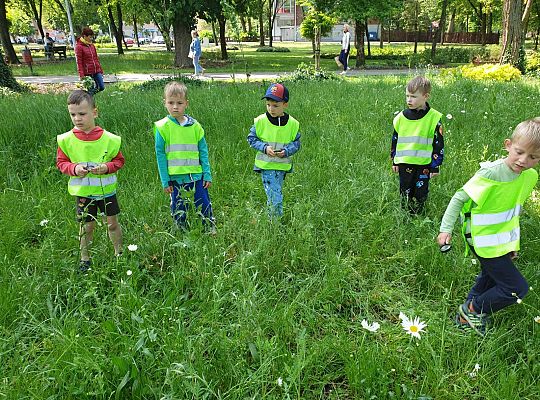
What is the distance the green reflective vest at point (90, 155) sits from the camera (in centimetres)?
323

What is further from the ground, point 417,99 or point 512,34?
point 512,34

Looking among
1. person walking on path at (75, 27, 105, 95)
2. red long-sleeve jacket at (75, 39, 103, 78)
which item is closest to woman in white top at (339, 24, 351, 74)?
person walking on path at (75, 27, 105, 95)

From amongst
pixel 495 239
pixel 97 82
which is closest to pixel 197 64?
pixel 97 82

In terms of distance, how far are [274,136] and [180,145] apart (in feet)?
2.93

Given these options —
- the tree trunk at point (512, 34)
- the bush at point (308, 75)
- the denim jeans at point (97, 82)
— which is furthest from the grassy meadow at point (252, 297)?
the tree trunk at point (512, 34)

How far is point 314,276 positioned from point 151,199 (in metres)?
2.03

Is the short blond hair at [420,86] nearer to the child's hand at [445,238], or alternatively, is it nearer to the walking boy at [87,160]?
the child's hand at [445,238]

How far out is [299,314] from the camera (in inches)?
114

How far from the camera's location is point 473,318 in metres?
2.65

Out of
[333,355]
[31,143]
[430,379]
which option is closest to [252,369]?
[333,355]

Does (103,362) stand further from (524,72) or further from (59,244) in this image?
(524,72)

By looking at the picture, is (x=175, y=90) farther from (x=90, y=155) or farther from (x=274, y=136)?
(x=274, y=136)

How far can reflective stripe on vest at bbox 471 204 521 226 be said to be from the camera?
2.54m

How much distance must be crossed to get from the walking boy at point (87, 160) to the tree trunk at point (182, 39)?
1835cm
